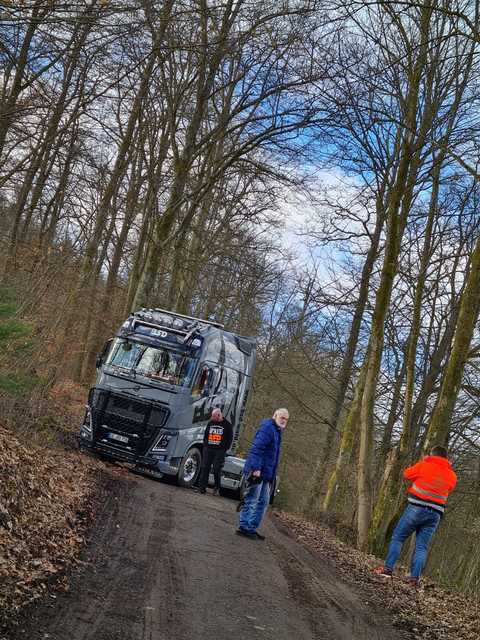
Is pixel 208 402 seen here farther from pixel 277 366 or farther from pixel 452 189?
pixel 277 366

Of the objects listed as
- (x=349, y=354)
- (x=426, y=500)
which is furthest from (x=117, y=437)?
(x=349, y=354)

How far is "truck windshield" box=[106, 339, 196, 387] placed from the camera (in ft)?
55.6

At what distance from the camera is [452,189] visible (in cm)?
1933

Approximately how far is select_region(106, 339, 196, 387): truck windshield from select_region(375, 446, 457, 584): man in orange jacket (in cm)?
668

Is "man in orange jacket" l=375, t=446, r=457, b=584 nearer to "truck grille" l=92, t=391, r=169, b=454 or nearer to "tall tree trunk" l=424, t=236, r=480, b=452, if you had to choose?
"tall tree trunk" l=424, t=236, r=480, b=452

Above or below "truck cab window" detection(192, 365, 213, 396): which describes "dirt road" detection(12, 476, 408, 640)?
below

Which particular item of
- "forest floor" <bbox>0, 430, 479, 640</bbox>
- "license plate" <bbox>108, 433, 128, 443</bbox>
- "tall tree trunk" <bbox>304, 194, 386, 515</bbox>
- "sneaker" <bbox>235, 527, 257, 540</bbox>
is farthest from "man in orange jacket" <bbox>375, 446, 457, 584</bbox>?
"tall tree trunk" <bbox>304, 194, 386, 515</bbox>

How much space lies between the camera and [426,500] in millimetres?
11445

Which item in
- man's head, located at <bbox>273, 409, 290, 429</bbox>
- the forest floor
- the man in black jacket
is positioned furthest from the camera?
the man in black jacket

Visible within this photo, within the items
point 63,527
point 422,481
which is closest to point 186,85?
point 422,481

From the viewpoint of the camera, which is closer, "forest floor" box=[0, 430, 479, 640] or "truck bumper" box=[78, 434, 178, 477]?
"forest floor" box=[0, 430, 479, 640]

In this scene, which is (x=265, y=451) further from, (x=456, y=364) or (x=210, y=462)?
(x=210, y=462)

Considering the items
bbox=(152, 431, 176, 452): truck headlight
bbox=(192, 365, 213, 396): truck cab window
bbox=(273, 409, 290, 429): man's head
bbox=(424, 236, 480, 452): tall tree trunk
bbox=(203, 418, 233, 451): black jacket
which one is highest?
bbox=(424, 236, 480, 452): tall tree trunk

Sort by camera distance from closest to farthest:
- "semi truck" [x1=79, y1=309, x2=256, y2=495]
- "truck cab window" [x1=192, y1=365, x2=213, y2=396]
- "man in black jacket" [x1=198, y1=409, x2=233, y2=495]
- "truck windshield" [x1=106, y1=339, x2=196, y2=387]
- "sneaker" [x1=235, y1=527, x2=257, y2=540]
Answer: "sneaker" [x1=235, y1=527, x2=257, y2=540] < "man in black jacket" [x1=198, y1=409, x2=233, y2=495] < "semi truck" [x1=79, y1=309, x2=256, y2=495] < "truck windshield" [x1=106, y1=339, x2=196, y2=387] < "truck cab window" [x1=192, y1=365, x2=213, y2=396]
